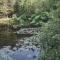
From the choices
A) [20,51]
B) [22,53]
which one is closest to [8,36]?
[20,51]

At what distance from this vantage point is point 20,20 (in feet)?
40.3

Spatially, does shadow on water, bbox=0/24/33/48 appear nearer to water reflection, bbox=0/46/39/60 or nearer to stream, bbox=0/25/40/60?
stream, bbox=0/25/40/60

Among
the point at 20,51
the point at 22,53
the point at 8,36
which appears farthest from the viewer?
the point at 8,36

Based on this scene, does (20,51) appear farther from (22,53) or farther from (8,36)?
(8,36)

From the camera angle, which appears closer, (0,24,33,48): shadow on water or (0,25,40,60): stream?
(0,25,40,60): stream

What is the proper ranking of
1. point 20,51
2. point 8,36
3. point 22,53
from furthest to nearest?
point 8,36 → point 20,51 → point 22,53

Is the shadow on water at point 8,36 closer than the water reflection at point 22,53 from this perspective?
No

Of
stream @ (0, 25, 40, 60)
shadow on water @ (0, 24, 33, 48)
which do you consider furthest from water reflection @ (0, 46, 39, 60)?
shadow on water @ (0, 24, 33, 48)

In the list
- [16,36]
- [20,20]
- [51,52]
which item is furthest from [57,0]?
[20,20]

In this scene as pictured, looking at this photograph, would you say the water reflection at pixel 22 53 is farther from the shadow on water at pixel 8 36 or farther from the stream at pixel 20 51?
the shadow on water at pixel 8 36

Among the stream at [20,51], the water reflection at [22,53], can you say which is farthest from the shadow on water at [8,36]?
the water reflection at [22,53]

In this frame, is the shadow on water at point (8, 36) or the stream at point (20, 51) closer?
the stream at point (20, 51)

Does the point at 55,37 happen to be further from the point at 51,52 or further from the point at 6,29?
the point at 6,29

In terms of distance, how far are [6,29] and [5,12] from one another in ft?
7.05
